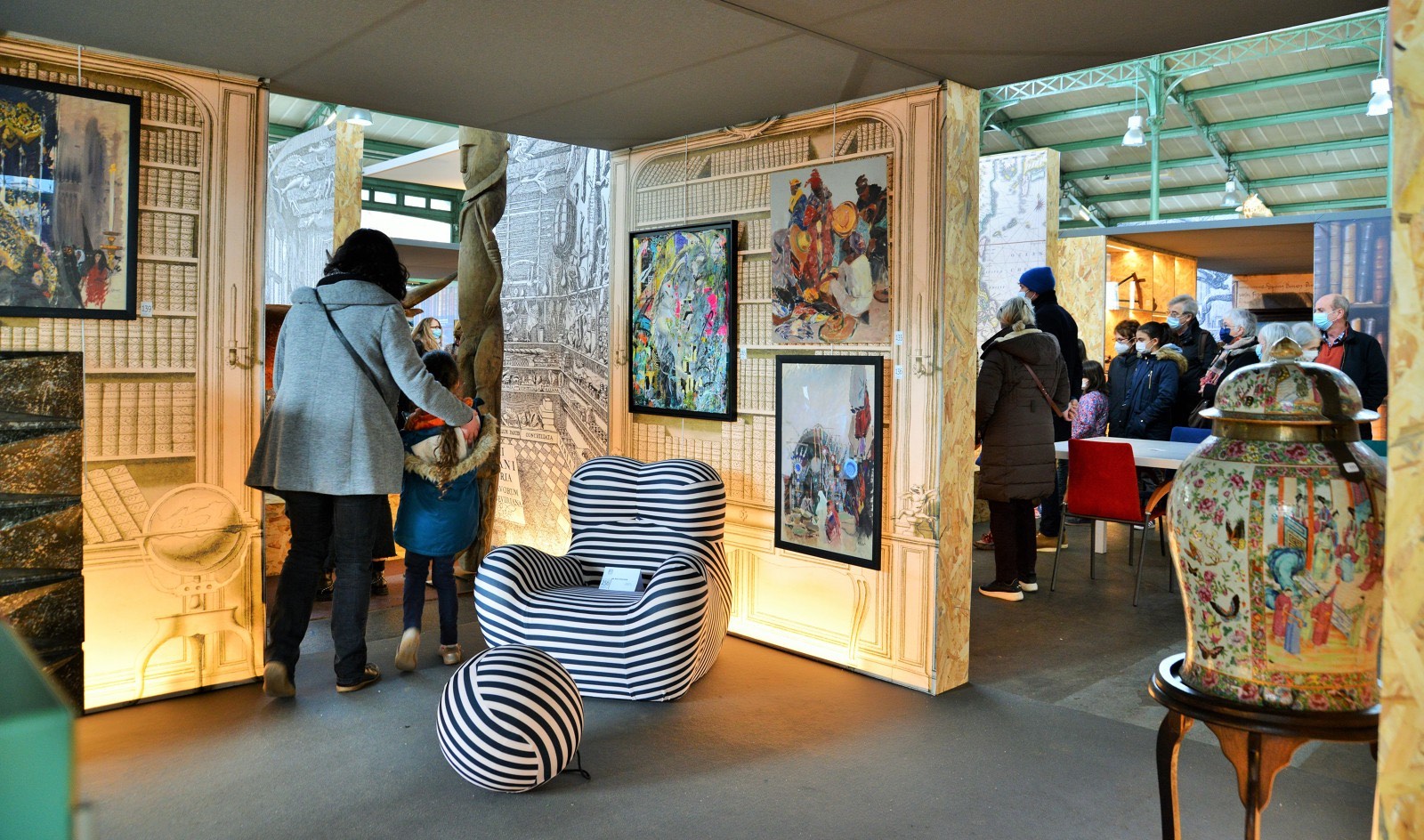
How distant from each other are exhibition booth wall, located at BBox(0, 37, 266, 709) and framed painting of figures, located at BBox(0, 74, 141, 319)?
0.01 m

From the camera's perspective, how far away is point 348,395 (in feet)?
12.8

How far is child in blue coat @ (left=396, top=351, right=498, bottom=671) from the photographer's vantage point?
166 inches

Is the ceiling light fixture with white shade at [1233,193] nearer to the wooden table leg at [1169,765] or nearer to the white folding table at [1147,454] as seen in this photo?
the white folding table at [1147,454]

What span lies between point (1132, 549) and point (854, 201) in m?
4.35

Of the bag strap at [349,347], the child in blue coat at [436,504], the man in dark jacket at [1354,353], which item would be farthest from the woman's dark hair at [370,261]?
the man in dark jacket at [1354,353]

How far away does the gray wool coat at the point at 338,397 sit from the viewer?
390 cm

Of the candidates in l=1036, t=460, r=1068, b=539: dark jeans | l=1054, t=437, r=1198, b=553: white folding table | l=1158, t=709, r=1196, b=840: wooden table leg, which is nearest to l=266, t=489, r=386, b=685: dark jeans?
l=1158, t=709, r=1196, b=840: wooden table leg

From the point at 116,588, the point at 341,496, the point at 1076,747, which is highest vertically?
the point at 341,496

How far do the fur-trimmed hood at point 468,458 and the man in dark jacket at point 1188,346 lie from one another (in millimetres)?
5370

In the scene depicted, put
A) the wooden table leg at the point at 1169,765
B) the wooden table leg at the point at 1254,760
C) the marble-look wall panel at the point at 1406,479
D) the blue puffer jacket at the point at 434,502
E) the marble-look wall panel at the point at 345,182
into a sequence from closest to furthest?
the marble-look wall panel at the point at 1406,479
the wooden table leg at the point at 1254,760
the wooden table leg at the point at 1169,765
the blue puffer jacket at the point at 434,502
the marble-look wall panel at the point at 345,182

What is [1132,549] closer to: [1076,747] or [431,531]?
[1076,747]

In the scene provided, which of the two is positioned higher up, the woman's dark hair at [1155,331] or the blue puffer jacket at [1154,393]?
the woman's dark hair at [1155,331]

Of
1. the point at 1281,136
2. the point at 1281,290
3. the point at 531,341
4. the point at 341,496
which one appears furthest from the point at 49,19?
the point at 1281,136

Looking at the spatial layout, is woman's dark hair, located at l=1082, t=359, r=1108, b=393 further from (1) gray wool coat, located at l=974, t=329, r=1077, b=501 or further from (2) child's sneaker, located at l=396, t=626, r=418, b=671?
(2) child's sneaker, located at l=396, t=626, r=418, b=671
